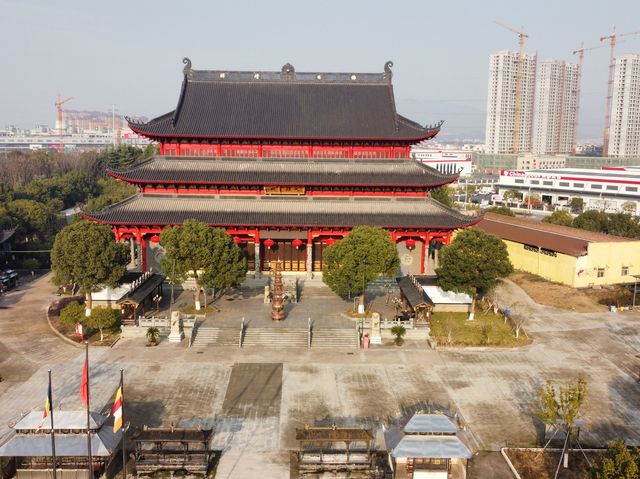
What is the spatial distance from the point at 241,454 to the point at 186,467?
8.31ft

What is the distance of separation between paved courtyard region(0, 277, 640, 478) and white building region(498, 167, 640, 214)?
270 feet

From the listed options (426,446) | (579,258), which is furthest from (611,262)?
(426,446)

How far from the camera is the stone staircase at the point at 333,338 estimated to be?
35.1 m

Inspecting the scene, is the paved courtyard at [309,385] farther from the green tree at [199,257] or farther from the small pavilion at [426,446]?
the green tree at [199,257]

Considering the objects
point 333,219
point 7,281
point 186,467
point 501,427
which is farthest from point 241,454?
point 7,281

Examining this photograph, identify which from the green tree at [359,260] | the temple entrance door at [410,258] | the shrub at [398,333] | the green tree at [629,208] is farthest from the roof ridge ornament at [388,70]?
the green tree at [629,208]

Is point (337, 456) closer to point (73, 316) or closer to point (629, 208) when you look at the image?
point (73, 316)

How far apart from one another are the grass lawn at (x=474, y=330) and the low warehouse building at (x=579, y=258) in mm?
13769

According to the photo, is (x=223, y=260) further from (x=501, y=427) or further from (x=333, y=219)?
(x=501, y=427)

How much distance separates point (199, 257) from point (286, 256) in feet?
43.9

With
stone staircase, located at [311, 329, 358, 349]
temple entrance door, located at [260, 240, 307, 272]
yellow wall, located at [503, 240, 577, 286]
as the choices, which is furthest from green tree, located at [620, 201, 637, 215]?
stone staircase, located at [311, 329, 358, 349]

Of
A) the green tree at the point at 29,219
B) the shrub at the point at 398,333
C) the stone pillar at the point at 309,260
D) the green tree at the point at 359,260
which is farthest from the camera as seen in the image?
the green tree at the point at 29,219

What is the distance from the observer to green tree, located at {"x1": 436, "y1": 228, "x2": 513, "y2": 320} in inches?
1486

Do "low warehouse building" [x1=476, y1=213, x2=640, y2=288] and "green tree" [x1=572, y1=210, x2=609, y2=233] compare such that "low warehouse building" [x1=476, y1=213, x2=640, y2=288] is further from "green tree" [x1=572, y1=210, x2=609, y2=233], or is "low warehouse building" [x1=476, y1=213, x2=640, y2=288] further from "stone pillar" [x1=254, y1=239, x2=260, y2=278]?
"stone pillar" [x1=254, y1=239, x2=260, y2=278]
